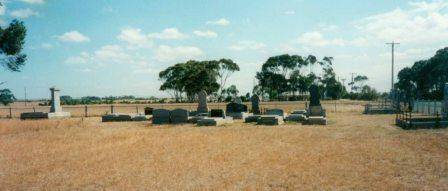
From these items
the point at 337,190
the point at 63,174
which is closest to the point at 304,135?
the point at 337,190

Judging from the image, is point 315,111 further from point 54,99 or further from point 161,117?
point 54,99

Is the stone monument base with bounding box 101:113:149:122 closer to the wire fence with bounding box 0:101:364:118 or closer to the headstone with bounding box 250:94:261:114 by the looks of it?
the wire fence with bounding box 0:101:364:118

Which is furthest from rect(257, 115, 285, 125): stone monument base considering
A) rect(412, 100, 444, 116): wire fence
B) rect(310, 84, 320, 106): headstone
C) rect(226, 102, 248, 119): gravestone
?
rect(412, 100, 444, 116): wire fence

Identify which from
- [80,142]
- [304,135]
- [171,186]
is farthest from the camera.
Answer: [304,135]

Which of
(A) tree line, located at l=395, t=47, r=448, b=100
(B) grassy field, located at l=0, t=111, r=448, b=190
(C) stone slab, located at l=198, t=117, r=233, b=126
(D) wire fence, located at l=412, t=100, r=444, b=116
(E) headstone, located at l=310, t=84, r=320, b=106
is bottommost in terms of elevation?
(B) grassy field, located at l=0, t=111, r=448, b=190

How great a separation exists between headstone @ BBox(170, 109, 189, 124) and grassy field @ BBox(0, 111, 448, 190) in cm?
948

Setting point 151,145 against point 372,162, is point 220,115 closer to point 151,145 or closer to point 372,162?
point 151,145

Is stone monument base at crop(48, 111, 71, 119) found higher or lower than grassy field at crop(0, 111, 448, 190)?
higher

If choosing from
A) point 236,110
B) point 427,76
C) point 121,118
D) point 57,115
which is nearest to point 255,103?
point 236,110

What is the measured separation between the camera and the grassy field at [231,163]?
7504 millimetres

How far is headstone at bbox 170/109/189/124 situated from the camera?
2444cm

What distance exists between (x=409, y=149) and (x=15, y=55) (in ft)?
94.4

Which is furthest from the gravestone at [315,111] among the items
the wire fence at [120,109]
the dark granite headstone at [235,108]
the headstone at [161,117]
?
the headstone at [161,117]

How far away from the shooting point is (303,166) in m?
9.01
